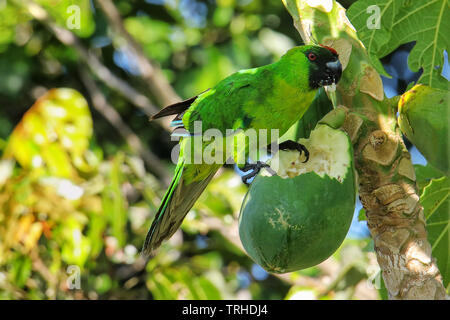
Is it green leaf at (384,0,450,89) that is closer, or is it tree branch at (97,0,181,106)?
green leaf at (384,0,450,89)

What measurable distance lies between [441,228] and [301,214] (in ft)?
2.42

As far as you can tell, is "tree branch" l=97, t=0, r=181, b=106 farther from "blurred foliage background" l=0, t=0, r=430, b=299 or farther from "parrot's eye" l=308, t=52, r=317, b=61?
"parrot's eye" l=308, t=52, r=317, b=61

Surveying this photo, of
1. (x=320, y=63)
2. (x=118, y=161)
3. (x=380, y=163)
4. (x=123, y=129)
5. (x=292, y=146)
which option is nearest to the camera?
(x=380, y=163)

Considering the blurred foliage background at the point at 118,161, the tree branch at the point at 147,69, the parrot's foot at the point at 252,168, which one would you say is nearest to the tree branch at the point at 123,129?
the blurred foliage background at the point at 118,161

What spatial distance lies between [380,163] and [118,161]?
198 cm

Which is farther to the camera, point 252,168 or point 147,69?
point 147,69

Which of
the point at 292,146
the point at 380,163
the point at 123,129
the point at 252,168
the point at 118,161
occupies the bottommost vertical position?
the point at 123,129

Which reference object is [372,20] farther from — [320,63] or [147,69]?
[147,69]

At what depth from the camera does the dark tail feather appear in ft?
6.37

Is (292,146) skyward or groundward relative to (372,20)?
groundward

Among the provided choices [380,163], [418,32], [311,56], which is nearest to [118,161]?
[311,56]

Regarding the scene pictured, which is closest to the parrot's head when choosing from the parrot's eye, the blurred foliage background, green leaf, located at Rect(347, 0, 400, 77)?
the parrot's eye

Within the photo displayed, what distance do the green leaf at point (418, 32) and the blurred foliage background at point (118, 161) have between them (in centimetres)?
74

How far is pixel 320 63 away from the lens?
184cm
